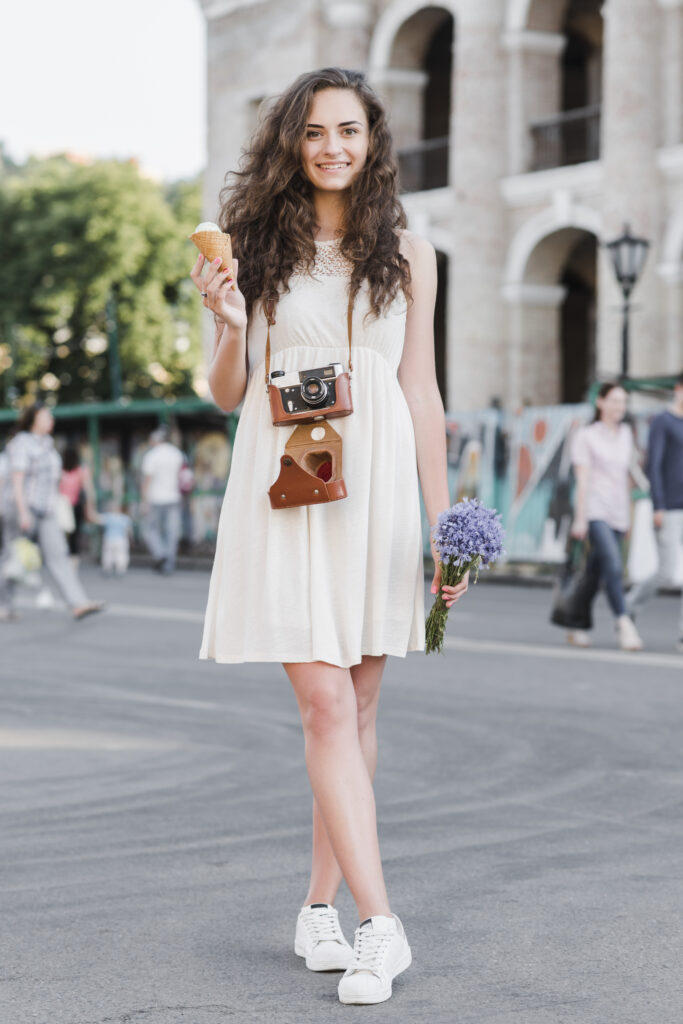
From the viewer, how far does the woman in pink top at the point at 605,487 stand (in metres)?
12.4

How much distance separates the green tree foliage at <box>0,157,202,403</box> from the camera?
2296 inches

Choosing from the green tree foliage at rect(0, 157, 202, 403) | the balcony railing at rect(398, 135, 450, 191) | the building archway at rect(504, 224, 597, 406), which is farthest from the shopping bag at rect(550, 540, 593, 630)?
the green tree foliage at rect(0, 157, 202, 403)

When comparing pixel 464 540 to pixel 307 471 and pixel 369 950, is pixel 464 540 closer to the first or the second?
pixel 307 471

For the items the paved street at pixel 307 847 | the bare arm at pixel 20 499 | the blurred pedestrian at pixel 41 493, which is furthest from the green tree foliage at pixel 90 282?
the paved street at pixel 307 847

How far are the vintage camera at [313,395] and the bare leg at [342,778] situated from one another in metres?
0.59

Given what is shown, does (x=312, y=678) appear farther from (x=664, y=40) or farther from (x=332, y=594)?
(x=664, y=40)

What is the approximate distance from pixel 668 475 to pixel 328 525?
8.77 metres

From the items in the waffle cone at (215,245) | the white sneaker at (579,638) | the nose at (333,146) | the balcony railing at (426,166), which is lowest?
the white sneaker at (579,638)

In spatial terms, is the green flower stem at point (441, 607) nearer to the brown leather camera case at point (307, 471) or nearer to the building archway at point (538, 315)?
the brown leather camera case at point (307, 471)

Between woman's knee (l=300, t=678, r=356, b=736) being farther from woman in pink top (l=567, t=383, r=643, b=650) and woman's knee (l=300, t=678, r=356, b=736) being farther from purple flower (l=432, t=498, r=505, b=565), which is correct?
woman in pink top (l=567, t=383, r=643, b=650)

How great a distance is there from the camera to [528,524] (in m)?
23.5

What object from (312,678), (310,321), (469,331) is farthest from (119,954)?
(469,331)

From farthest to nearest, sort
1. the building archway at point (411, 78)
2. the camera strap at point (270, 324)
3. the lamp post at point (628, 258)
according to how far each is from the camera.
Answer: the building archway at point (411, 78)
the lamp post at point (628, 258)
the camera strap at point (270, 324)

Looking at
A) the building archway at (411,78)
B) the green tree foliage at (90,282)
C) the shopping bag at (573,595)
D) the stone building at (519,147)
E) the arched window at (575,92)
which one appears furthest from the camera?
the green tree foliage at (90,282)
